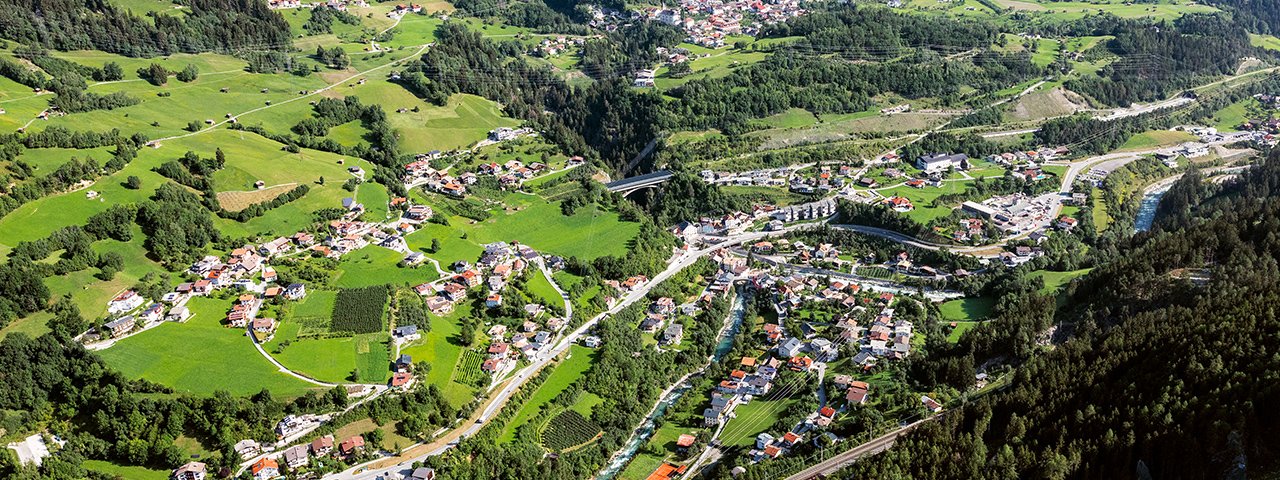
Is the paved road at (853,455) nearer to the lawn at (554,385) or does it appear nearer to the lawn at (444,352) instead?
the lawn at (554,385)

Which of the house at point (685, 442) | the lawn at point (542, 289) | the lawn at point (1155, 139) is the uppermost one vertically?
the lawn at point (542, 289)

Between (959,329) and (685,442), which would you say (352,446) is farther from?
(959,329)

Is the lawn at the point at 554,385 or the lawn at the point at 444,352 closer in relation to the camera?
the lawn at the point at 554,385

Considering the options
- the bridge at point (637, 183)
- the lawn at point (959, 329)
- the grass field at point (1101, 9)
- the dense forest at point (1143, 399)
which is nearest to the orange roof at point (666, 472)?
the dense forest at point (1143, 399)

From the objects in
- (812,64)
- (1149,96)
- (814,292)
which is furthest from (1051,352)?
(1149,96)

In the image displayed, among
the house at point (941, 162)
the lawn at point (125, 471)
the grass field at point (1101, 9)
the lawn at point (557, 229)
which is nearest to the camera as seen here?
the lawn at point (125, 471)

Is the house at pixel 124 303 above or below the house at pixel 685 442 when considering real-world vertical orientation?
above

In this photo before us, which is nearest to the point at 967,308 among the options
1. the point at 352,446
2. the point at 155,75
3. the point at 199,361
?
the point at 352,446

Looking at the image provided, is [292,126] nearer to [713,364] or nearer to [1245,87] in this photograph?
[713,364]
